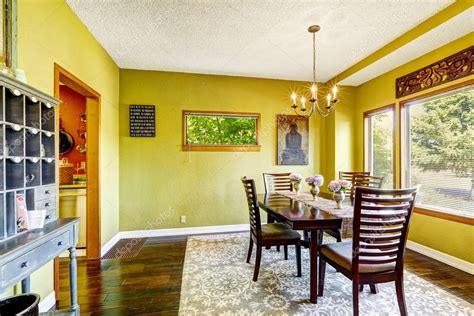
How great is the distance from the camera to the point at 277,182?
3.62m

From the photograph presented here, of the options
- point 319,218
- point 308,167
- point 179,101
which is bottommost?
point 319,218

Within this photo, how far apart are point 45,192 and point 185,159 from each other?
2.32 meters

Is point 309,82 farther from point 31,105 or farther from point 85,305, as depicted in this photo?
point 85,305

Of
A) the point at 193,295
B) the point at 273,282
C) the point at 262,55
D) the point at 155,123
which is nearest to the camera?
the point at 193,295

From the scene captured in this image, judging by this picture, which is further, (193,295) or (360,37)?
(360,37)

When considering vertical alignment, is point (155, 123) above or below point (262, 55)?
below

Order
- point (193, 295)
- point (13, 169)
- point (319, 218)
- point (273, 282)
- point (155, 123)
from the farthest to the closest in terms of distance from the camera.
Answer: point (155, 123) < point (273, 282) < point (193, 295) < point (319, 218) < point (13, 169)

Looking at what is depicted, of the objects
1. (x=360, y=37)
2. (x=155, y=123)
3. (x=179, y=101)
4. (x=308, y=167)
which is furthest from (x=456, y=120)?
(x=155, y=123)

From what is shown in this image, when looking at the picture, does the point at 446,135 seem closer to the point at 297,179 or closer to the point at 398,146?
the point at 398,146

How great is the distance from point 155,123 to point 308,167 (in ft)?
9.56

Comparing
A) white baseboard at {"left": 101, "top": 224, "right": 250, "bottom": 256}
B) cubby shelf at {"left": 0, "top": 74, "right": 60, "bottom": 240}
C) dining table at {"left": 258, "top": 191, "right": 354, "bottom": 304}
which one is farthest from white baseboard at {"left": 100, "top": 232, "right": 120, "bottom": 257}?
dining table at {"left": 258, "top": 191, "right": 354, "bottom": 304}

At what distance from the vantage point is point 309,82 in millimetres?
4414

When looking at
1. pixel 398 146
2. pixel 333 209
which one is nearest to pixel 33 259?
pixel 333 209

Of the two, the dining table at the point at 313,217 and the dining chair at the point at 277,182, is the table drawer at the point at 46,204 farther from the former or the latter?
the dining chair at the point at 277,182
